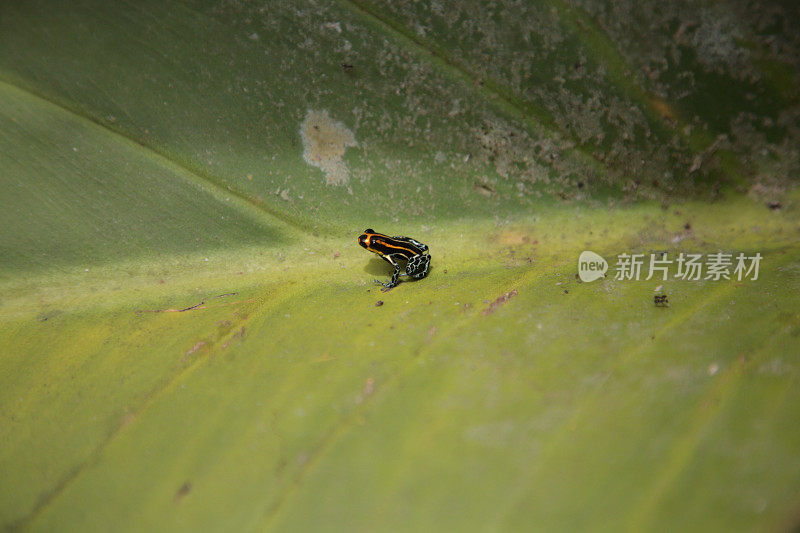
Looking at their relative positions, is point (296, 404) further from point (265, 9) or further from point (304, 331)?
point (265, 9)

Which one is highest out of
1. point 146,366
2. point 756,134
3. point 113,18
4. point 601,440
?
point 756,134

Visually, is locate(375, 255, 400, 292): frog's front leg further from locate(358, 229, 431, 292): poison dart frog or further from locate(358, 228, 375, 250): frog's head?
locate(358, 228, 375, 250): frog's head

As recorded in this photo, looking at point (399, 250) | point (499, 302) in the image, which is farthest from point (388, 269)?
point (499, 302)

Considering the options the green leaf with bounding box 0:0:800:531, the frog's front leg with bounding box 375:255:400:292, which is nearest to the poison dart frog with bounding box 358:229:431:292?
the frog's front leg with bounding box 375:255:400:292

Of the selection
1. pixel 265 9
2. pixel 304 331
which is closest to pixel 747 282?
pixel 304 331

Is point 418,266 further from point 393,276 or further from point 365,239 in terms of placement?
point 365,239

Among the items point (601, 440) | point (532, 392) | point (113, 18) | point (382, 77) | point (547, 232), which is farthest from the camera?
point (547, 232)
